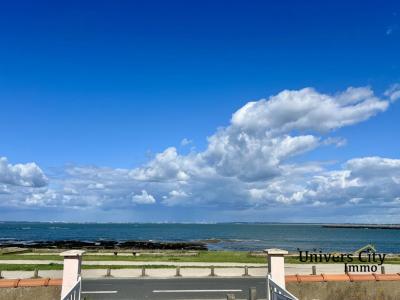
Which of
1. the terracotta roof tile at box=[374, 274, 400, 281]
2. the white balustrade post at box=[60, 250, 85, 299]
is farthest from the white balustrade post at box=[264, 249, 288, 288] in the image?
the white balustrade post at box=[60, 250, 85, 299]

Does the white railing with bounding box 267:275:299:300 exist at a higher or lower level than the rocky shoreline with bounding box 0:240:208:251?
higher

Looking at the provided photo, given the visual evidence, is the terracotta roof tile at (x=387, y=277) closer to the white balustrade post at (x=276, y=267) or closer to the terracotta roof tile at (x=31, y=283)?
the white balustrade post at (x=276, y=267)

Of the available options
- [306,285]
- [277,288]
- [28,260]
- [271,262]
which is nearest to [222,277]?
[306,285]

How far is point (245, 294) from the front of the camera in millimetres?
21641

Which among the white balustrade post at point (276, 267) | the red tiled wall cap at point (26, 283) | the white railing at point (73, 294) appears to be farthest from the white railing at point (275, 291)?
the red tiled wall cap at point (26, 283)

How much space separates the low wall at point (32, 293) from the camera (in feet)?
51.9

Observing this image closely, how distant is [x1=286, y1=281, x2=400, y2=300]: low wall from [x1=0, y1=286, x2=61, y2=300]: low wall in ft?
27.9

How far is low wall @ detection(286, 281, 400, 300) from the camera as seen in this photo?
56.1 feet

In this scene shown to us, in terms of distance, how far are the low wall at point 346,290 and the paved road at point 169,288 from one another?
4.28 meters

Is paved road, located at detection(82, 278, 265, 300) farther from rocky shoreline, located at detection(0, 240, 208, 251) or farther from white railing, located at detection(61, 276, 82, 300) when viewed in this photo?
rocky shoreline, located at detection(0, 240, 208, 251)

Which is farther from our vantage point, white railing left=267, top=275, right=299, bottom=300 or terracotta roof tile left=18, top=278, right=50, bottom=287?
terracotta roof tile left=18, top=278, right=50, bottom=287

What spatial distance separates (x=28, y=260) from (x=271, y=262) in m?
33.5

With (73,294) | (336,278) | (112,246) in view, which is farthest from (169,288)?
(112,246)

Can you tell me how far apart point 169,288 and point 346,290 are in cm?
950
